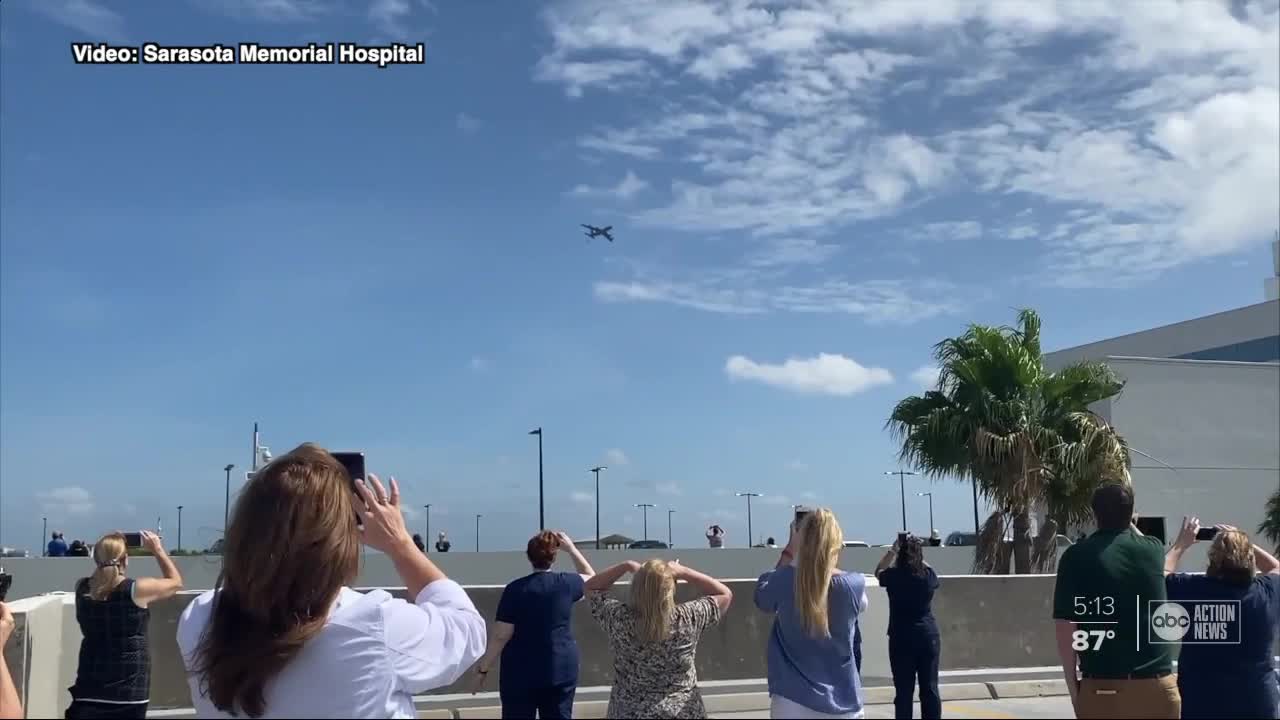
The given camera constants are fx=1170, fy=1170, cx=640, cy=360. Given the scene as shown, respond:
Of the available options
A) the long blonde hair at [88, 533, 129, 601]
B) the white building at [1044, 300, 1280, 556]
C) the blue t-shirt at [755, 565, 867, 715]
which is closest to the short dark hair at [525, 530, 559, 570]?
the blue t-shirt at [755, 565, 867, 715]

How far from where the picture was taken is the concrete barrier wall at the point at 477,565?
24.4 meters

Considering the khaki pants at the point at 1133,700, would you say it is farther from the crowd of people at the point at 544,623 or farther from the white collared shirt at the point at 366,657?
the white collared shirt at the point at 366,657

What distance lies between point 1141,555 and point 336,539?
3981mm

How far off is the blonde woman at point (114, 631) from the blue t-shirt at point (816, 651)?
331 cm

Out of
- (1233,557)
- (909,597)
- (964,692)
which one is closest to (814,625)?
(1233,557)

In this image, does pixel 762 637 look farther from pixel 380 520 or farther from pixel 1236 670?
pixel 380 520

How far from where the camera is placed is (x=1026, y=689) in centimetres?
1332

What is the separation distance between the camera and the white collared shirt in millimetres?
2457

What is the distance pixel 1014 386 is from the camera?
64.4ft

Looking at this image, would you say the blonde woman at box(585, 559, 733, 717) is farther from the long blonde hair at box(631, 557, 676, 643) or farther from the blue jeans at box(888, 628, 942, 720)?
the blue jeans at box(888, 628, 942, 720)

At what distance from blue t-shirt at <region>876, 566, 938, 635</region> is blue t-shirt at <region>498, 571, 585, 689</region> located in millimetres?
2982

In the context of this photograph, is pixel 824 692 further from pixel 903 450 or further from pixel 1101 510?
pixel 903 450

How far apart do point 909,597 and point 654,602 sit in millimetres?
3349

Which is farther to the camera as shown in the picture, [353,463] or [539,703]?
[539,703]
